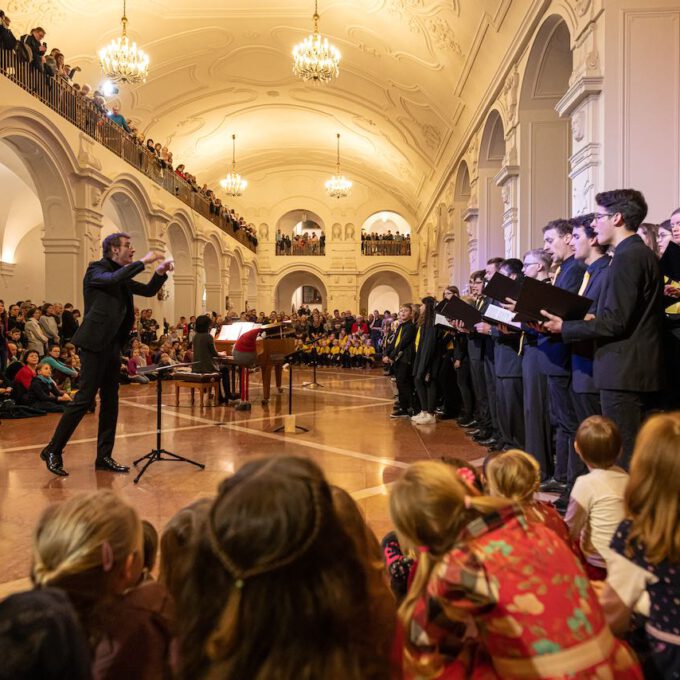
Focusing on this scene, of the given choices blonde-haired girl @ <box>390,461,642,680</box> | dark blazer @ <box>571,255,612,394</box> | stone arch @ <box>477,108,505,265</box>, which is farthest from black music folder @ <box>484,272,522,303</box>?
stone arch @ <box>477,108,505,265</box>

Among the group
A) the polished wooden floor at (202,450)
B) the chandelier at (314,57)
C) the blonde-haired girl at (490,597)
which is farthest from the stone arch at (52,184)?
the blonde-haired girl at (490,597)

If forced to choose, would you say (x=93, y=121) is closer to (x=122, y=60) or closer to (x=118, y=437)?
(x=122, y=60)

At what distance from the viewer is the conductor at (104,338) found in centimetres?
462

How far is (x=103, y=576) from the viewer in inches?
50.1

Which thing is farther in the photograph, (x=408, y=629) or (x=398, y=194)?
(x=398, y=194)

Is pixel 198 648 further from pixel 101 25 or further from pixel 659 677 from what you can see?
pixel 101 25

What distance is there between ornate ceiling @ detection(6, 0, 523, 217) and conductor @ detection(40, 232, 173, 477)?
7.39 m

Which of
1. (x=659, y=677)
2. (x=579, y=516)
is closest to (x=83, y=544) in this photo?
(x=659, y=677)

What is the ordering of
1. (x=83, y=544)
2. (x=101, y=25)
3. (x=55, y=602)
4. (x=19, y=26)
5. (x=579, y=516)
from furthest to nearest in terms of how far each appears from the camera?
(x=101, y=25)
(x=19, y=26)
(x=579, y=516)
(x=83, y=544)
(x=55, y=602)

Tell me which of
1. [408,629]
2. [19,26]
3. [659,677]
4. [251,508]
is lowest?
[659,677]

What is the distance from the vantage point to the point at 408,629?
1.40 m

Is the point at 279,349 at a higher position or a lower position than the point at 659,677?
higher

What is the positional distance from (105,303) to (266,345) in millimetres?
4221

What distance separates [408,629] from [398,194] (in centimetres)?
2732
